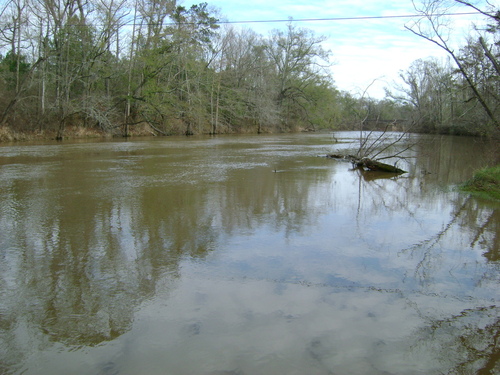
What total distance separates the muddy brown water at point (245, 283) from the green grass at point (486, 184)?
1.16m

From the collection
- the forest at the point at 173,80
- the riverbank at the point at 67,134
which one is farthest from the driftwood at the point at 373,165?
the riverbank at the point at 67,134

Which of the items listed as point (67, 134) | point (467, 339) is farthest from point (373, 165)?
point (67, 134)

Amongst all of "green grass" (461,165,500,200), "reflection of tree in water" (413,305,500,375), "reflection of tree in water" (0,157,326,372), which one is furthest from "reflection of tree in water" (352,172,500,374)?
"reflection of tree in water" (0,157,326,372)

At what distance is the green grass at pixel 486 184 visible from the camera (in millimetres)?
10664

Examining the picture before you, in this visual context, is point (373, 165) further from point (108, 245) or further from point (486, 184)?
point (108, 245)

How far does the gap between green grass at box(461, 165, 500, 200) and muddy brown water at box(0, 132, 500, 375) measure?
45.6 inches

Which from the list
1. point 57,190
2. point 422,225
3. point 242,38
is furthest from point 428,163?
point 242,38

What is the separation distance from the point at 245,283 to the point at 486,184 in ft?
28.8

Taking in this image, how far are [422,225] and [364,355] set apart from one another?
4.93 meters

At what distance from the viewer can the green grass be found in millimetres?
10664

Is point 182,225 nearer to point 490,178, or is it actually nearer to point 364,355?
point 364,355

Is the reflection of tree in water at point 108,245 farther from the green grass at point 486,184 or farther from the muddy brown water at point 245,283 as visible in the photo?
the green grass at point 486,184

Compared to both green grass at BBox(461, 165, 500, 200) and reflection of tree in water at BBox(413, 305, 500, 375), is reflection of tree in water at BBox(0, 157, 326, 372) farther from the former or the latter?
green grass at BBox(461, 165, 500, 200)

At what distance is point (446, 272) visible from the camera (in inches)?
219
